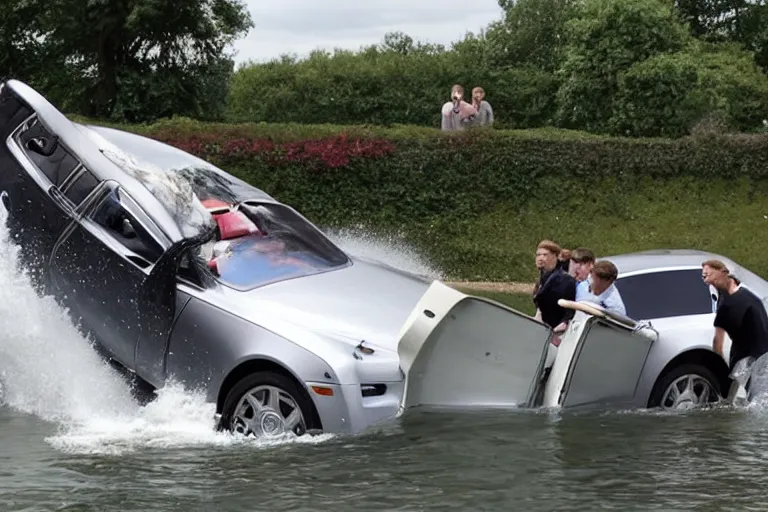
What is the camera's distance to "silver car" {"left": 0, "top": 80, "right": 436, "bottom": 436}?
275 inches

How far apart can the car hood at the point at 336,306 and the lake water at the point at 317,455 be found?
65 cm

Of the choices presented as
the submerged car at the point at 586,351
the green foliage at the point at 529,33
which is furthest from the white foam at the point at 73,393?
the green foliage at the point at 529,33

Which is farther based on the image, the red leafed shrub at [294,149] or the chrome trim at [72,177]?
the red leafed shrub at [294,149]

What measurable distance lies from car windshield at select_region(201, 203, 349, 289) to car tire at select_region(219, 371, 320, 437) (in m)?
0.81

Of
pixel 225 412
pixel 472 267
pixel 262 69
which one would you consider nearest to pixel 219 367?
pixel 225 412

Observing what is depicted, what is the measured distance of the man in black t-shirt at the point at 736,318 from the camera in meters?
8.17

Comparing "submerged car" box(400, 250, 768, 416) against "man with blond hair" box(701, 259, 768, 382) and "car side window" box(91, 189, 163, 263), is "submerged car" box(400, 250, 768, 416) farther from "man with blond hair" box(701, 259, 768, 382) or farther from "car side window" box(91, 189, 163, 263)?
"car side window" box(91, 189, 163, 263)

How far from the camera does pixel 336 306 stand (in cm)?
752

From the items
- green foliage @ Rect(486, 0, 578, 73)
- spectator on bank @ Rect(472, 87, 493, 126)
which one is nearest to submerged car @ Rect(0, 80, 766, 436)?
spectator on bank @ Rect(472, 87, 493, 126)

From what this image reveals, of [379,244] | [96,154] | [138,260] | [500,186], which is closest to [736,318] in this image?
[138,260]

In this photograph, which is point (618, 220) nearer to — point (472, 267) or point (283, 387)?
point (472, 267)

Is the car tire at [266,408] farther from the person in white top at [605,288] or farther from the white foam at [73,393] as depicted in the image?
the person in white top at [605,288]

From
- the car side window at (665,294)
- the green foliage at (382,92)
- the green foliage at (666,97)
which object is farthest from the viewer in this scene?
the green foliage at (382,92)

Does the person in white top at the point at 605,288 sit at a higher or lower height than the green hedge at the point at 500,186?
lower
